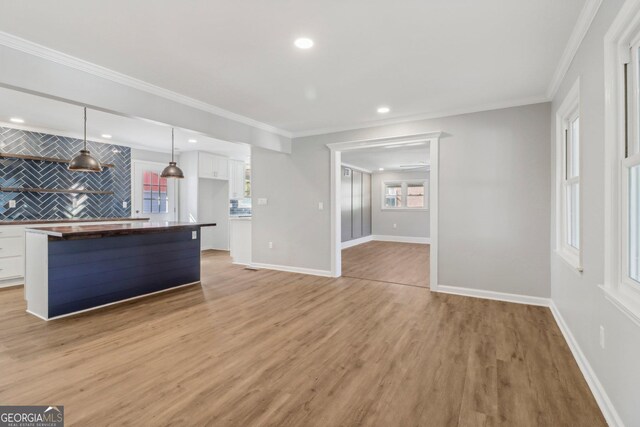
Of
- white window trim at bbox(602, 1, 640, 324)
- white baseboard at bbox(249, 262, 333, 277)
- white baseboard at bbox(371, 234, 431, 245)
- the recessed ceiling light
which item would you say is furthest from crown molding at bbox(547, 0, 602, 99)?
white baseboard at bbox(371, 234, 431, 245)

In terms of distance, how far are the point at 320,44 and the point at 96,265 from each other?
3.48 metres

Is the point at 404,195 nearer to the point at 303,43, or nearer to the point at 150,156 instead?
the point at 150,156

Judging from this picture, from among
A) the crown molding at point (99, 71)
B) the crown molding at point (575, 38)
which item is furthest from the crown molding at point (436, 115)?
the crown molding at point (99, 71)

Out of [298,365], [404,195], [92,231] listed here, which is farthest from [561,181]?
[404,195]

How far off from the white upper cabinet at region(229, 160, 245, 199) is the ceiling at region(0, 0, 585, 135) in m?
4.58

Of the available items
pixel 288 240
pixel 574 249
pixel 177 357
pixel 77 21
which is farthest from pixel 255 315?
pixel 574 249

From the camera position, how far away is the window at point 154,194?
7027mm

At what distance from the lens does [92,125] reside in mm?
5121

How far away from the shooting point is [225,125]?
434 cm

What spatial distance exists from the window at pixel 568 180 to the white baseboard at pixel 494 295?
2.65 ft

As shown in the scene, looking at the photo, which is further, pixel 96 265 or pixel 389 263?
pixel 389 263

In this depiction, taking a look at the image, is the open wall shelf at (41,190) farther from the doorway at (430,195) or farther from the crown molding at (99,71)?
the doorway at (430,195)

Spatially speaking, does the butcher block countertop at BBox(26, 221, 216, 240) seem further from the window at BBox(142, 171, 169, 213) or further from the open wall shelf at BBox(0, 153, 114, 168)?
the window at BBox(142, 171, 169, 213)

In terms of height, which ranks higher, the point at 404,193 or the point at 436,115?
the point at 436,115
